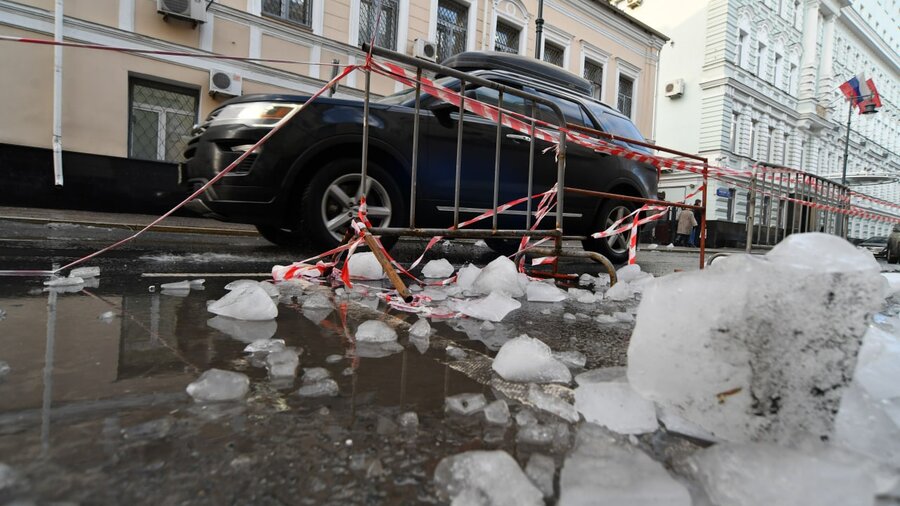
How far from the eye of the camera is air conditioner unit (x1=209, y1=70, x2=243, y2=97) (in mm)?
9617

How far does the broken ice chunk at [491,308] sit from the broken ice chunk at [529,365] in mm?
736

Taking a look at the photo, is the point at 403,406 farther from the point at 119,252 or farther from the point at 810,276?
the point at 119,252

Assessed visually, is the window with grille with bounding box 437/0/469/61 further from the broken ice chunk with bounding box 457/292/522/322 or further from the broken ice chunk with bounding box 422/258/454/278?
the broken ice chunk with bounding box 457/292/522/322

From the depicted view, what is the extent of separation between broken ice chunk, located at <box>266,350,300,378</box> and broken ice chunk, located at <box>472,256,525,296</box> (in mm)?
1603

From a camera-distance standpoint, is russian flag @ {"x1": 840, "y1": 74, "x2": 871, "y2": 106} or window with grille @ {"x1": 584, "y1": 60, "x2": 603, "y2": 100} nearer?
window with grille @ {"x1": 584, "y1": 60, "x2": 603, "y2": 100}

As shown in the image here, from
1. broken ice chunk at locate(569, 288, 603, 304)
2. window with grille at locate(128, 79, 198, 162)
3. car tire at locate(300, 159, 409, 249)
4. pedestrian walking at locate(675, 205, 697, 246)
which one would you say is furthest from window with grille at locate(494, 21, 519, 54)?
broken ice chunk at locate(569, 288, 603, 304)

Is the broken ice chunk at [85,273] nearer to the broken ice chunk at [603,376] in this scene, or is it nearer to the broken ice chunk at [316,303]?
the broken ice chunk at [316,303]

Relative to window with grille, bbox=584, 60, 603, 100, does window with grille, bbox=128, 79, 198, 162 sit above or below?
below

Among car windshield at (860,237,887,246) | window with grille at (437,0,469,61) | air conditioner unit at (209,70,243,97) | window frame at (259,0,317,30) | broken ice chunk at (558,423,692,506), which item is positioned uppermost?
window with grille at (437,0,469,61)

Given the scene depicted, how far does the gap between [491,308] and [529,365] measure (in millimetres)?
864

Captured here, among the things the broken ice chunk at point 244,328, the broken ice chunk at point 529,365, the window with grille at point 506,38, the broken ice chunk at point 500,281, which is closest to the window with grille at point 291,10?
the window with grille at point 506,38

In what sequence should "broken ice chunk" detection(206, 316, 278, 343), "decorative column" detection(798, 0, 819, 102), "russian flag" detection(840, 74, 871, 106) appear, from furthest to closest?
"decorative column" detection(798, 0, 819, 102)
"russian flag" detection(840, 74, 871, 106)
"broken ice chunk" detection(206, 316, 278, 343)

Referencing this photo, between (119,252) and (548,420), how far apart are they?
4.14m

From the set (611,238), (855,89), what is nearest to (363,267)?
(611,238)
